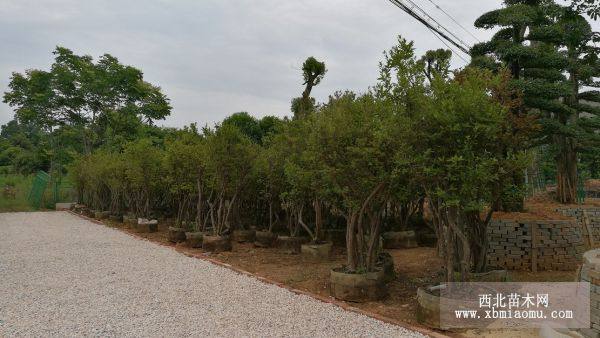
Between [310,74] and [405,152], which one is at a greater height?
[310,74]

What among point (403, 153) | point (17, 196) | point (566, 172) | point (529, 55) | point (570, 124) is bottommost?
point (17, 196)

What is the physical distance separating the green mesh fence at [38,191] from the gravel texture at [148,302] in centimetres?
1565

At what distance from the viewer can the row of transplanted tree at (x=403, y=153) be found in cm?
480

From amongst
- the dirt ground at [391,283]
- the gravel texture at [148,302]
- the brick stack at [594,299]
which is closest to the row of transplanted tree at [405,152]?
the dirt ground at [391,283]

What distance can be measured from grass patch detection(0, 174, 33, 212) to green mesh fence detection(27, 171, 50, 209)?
0.93 feet

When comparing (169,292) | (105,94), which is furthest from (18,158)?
(169,292)

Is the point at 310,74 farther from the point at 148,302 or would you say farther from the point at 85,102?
the point at 85,102

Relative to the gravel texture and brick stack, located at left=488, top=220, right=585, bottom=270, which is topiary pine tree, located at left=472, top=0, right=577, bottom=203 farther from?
the gravel texture

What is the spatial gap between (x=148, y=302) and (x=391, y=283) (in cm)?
344

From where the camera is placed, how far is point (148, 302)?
5566 millimetres

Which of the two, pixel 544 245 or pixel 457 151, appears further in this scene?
pixel 544 245

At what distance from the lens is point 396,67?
17.2ft

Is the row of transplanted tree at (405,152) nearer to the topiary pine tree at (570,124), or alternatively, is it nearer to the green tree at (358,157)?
the green tree at (358,157)

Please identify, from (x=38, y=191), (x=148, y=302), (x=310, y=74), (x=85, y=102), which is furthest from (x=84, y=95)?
(x=148, y=302)
